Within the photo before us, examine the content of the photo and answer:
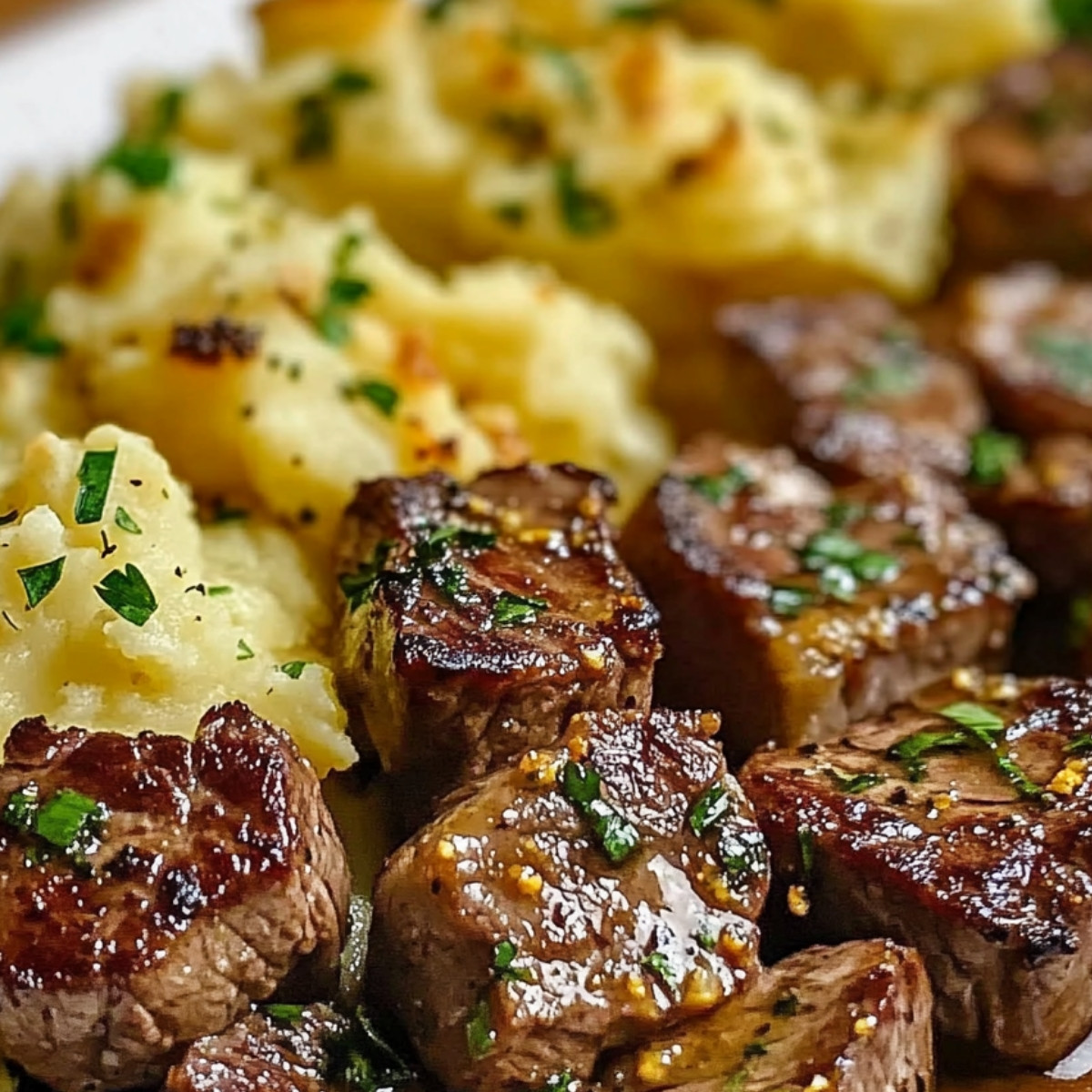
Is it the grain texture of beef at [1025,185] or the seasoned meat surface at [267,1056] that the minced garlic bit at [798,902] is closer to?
the seasoned meat surface at [267,1056]

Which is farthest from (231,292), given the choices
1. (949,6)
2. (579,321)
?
(949,6)

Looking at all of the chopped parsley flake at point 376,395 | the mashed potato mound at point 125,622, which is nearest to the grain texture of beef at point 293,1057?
the mashed potato mound at point 125,622

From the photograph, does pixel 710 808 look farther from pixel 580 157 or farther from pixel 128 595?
pixel 580 157

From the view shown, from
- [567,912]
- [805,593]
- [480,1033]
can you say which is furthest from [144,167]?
[480,1033]

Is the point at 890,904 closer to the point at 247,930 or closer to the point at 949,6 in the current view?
the point at 247,930

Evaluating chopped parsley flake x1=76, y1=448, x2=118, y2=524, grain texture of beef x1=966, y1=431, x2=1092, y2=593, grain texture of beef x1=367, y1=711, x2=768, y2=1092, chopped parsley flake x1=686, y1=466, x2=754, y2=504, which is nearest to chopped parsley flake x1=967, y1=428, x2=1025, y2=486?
grain texture of beef x1=966, y1=431, x2=1092, y2=593

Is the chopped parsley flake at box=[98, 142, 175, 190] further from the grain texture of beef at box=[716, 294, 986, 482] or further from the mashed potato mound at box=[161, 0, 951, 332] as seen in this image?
the grain texture of beef at box=[716, 294, 986, 482]
